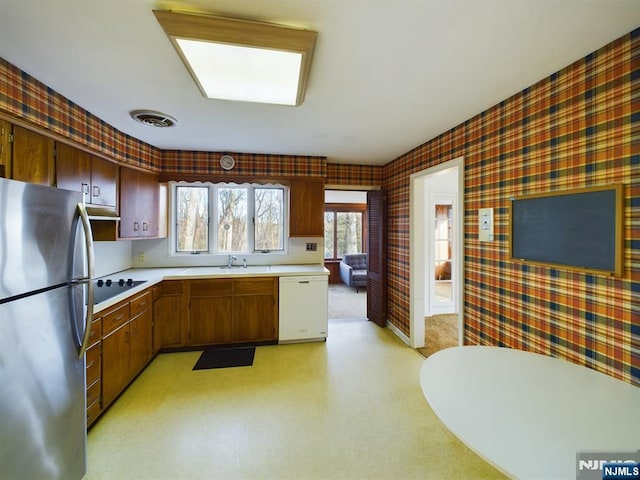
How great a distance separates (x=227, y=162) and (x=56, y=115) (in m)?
1.71

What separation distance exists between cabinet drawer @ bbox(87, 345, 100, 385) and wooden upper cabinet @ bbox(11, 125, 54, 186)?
47.7 inches

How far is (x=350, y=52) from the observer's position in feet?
4.69

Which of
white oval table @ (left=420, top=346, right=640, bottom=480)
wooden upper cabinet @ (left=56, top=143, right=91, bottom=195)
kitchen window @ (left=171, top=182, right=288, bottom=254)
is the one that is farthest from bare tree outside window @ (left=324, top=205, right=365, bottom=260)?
white oval table @ (left=420, top=346, right=640, bottom=480)

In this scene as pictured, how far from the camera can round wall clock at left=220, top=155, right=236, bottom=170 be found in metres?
3.46

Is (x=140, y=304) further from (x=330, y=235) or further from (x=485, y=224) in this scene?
(x=330, y=235)

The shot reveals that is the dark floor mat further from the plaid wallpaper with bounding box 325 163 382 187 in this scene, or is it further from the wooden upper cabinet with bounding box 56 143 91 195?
the plaid wallpaper with bounding box 325 163 382 187

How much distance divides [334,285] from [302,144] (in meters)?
4.57

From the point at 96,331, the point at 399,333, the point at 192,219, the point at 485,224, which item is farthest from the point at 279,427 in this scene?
the point at 192,219

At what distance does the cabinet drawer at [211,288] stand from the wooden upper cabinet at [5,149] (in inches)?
72.4

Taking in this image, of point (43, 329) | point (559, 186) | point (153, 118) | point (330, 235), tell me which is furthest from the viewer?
point (330, 235)

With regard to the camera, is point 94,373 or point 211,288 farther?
point 211,288

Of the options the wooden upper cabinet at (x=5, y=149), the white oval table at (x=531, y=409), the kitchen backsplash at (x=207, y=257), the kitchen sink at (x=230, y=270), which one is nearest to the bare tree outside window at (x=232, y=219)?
the kitchen backsplash at (x=207, y=257)

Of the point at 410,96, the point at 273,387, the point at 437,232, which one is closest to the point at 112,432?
the point at 273,387

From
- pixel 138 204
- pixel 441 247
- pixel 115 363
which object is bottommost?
pixel 115 363
